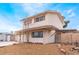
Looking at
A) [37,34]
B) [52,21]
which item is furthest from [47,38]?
[52,21]

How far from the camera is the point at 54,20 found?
10.3 feet

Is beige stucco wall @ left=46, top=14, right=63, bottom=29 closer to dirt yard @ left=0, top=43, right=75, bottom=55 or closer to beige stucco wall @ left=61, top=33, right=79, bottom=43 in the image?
beige stucco wall @ left=61, top=33, right=79, bottom=43

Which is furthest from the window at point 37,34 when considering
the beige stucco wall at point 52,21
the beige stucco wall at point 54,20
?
the beige stucco wall at point 54,20

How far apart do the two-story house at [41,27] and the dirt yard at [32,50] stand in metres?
0.10

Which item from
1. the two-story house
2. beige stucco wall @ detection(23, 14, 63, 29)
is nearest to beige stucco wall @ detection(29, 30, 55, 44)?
the two-story house

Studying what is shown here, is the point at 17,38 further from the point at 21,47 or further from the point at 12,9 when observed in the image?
the point at 12,9

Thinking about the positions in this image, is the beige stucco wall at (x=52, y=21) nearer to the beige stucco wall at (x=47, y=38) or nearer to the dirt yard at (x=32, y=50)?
the beige stucco wall at (x=47, y=38)

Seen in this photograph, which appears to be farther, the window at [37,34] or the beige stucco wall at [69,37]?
the window at [37,34]

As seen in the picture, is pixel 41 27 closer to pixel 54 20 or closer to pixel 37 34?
pixel 37 34

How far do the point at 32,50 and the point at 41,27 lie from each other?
18.6 inches

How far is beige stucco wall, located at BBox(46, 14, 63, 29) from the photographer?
3125mm

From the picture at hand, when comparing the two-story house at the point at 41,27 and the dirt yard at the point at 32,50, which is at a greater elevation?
the two-story house at the point at 41,27

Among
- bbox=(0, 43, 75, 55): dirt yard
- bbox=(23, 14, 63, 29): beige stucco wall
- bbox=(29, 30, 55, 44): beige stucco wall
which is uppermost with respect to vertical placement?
bbox=(23, 14, 63, 29): beige stucco wall

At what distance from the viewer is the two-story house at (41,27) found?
123 inches
